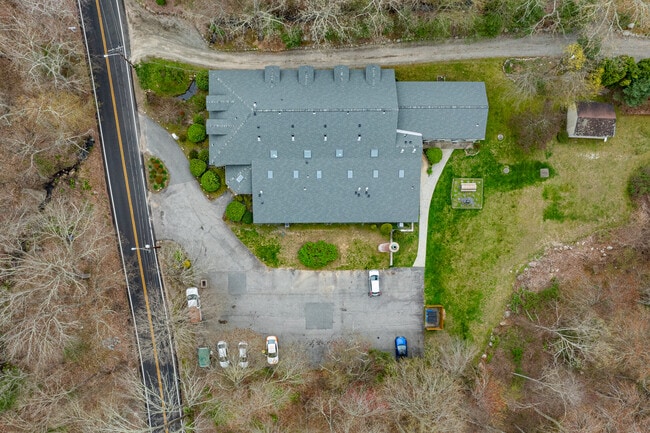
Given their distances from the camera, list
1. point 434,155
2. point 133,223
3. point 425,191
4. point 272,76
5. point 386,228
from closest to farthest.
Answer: point 272,76 < point 434,155 < point 386,228 < point 133,223 < point 425,191

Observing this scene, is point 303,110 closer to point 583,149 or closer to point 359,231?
point 359,231

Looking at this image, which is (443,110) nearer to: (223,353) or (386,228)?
(386,228)

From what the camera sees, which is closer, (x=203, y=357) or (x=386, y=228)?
(x=386, y=228)

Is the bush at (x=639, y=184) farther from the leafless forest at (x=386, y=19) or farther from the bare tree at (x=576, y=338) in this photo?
the leafless forest at (x=386, y=19)

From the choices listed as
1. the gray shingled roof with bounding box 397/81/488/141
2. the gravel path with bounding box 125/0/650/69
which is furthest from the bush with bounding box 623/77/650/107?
the gray shingled roof with bounding box 397/81/488/141

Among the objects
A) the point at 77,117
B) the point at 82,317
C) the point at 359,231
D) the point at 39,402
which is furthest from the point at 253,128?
the point at 39,402

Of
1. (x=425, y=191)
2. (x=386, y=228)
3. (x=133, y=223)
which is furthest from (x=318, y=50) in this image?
(x=133, y=223)

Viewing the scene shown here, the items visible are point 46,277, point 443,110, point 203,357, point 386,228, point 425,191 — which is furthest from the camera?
point 425,191
